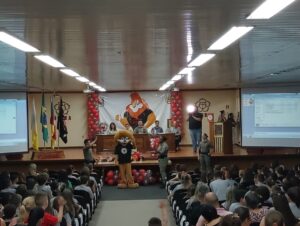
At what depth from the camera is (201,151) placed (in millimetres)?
15008

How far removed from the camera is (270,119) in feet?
57.3

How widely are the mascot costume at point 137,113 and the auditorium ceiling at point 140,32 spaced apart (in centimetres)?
1256

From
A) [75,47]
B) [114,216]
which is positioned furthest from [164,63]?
[114,216]

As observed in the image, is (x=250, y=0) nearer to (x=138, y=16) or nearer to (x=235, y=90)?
(x=138, y=16)

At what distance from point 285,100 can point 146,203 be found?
720cm

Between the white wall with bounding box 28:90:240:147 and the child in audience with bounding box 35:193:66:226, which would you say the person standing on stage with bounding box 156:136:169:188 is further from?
the white wall with bounding box 28:90:240:147

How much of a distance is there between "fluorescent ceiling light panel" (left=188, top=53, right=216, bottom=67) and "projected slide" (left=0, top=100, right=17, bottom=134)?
28.5ft

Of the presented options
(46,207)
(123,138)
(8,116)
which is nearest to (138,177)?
(123,138)

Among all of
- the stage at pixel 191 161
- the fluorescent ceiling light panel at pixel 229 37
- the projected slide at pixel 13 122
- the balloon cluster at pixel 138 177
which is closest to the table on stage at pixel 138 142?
the stage at pixel 191 161

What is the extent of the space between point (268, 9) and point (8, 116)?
13510mm

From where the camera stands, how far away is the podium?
699 inches

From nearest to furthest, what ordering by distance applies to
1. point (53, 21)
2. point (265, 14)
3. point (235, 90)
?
point (265, 14), point (53, 21), point (235, 90)

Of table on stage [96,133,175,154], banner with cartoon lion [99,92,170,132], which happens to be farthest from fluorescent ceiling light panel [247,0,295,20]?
banner with cartoon lion [99,92,170,132]

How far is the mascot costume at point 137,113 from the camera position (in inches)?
892
